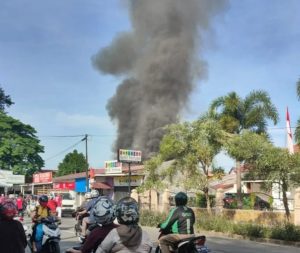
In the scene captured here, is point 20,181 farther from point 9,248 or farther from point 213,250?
point 9,248

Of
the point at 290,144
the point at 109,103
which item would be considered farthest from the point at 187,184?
the point at 109,103

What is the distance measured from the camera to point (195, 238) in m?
7.63

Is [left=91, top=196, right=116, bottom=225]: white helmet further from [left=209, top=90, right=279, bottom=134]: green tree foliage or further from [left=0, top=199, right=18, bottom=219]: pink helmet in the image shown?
[left=209, top=90, right=279, bottom=134]: green tree foliage

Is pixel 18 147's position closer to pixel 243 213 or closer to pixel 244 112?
pixel 244 112

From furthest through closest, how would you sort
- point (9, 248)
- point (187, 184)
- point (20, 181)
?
1. point (20, 181)
2. point (187, 184)
3. point (9, 248)

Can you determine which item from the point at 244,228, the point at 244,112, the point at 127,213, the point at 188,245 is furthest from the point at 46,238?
the point at 244,112

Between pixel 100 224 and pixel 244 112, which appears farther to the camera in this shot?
pixel 244 112

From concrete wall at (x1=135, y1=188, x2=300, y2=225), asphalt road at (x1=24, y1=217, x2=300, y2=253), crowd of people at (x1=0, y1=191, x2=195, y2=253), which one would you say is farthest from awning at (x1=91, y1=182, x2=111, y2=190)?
crowd of people at (x1=0, y1=191, x2=195, y2=253)

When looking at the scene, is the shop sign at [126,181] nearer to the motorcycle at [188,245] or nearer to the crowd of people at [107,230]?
the motorcycle at [188,245]

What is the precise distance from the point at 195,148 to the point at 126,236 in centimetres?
1995

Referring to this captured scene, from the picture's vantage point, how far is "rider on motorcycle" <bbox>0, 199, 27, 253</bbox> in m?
5.16

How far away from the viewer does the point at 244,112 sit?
31719mm

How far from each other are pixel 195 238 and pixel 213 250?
7.25 metres

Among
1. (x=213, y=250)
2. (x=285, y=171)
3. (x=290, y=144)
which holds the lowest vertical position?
(x=213, y=250)
